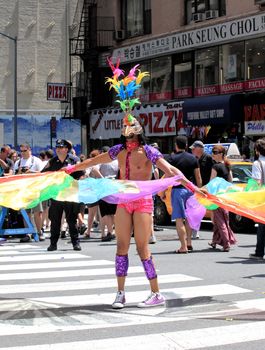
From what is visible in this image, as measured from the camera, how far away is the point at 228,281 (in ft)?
27.8

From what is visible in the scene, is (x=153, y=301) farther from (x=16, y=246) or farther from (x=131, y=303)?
(x=16, y=246)

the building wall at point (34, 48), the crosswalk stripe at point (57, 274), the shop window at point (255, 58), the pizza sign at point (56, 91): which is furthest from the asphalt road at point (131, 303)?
the building wall at point (34, 48)

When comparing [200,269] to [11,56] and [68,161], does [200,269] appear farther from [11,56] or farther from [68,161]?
[11,56]

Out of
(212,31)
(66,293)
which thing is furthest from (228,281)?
(212,31)

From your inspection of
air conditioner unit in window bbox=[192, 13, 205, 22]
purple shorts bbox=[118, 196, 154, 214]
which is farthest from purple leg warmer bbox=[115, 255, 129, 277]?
air conditioner unit in window bbox=[192, 13, 205, 22]

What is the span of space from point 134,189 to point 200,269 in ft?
10.4

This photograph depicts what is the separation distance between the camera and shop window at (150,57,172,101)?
92.1ft

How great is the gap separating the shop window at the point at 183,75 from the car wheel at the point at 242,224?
12184mm

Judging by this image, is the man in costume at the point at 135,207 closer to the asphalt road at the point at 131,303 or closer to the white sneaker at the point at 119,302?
the white sneaker at the point at 119,302

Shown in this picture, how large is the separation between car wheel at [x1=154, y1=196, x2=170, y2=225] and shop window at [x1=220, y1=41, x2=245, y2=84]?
8531 mm

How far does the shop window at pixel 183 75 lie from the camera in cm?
2675

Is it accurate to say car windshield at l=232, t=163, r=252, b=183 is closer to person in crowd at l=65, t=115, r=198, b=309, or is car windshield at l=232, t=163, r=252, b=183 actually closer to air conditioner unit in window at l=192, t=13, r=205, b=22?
person in crowd at l=65, t=115, r=198, b=309

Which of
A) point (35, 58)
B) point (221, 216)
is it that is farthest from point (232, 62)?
point (35, 58)

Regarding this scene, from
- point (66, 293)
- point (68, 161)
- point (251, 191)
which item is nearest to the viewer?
point (66, 293)
